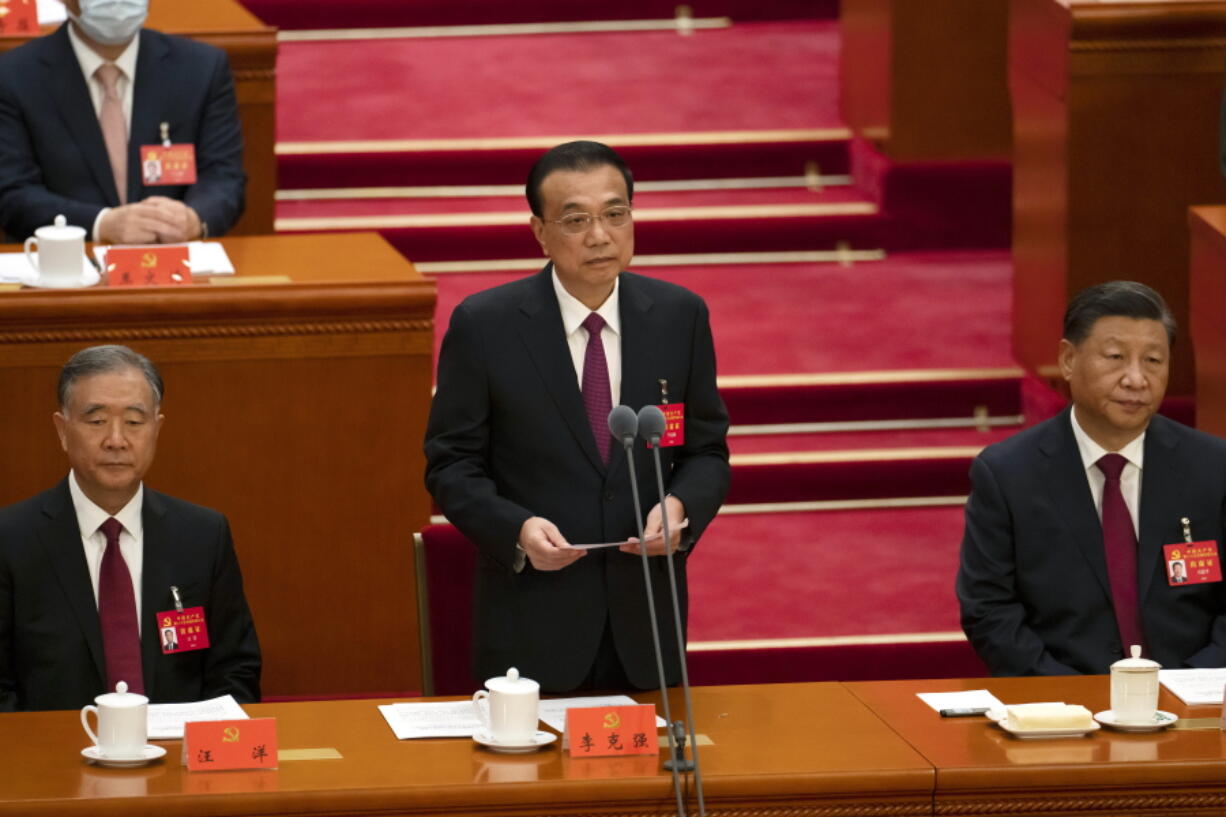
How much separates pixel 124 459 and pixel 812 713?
1.23 meters

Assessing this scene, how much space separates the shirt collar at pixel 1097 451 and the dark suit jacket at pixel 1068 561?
0.04 ft

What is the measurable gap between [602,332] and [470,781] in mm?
896

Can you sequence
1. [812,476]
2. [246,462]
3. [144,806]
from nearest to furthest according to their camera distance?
[144,806], [246,462], [812,476]

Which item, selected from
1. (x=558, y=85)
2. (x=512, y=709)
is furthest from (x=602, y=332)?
(x=558, y=85)

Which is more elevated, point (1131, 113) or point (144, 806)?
point (1131, 113)

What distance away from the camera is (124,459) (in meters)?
3.75

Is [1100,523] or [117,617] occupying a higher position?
[1100,523]

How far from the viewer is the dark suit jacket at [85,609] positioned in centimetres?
373

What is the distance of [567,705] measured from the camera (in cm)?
342

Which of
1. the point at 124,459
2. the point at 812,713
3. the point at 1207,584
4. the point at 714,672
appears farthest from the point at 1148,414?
the point at 124,459

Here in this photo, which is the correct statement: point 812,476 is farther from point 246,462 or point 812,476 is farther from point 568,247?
point 568,247

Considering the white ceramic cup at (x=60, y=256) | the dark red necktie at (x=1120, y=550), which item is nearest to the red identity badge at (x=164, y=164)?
the white ceramic cup at (x=60, y=256)

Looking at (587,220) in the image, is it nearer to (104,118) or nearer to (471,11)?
(104,118)

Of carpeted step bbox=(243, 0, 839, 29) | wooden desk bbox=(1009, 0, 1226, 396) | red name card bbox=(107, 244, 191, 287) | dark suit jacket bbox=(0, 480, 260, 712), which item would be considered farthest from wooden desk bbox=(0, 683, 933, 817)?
Answer: carpeted step bbox=(243, 0, 839, 29)
